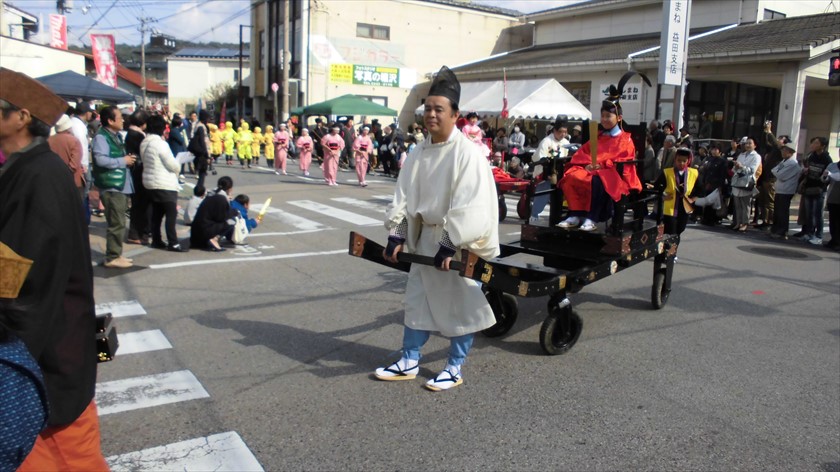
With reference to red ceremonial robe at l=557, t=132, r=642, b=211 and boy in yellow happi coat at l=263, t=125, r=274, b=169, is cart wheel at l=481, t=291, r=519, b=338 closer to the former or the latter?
red ceremonial robe at l=557, t=132, r=642, b=211

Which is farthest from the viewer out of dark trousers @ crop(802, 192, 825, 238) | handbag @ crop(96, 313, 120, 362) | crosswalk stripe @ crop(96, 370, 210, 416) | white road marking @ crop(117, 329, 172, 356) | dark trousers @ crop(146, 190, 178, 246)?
dark trousers @ crop(802, 192, 825, 238)

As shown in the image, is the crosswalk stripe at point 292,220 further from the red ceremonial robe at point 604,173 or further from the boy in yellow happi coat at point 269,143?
the boy in yellow happi coat at point 269,143

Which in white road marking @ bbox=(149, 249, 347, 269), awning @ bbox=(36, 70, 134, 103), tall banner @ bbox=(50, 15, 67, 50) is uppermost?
tall banner @ bbox=(50, 15, 67, 50)

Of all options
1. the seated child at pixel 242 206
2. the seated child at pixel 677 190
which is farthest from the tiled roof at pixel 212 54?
the seated child at pixel 677 190

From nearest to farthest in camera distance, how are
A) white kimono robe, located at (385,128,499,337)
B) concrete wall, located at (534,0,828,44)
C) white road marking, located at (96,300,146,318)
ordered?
1. white kimono robe, located at (385,128,499,337)
2. white road marking, located at (96,300,146,318)
3. concrete wall, located at (534,0,828,44)

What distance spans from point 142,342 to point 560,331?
3509 millimetres

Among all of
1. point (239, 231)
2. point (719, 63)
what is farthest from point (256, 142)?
point (719, 63)

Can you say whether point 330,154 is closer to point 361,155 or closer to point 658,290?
point 361,155

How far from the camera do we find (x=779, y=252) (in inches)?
420

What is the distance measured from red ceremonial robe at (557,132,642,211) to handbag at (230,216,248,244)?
5070 millimetres

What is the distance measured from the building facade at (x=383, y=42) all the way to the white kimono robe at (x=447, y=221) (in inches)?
1204

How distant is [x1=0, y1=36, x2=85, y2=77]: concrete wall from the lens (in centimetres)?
2305

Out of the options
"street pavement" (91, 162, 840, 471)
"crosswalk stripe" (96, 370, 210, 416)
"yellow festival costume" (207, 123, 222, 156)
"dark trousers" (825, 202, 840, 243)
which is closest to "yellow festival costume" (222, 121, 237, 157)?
"yellow festival costume" (207, 123, 222, 156)

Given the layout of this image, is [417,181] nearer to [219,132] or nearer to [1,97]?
[1,97]
